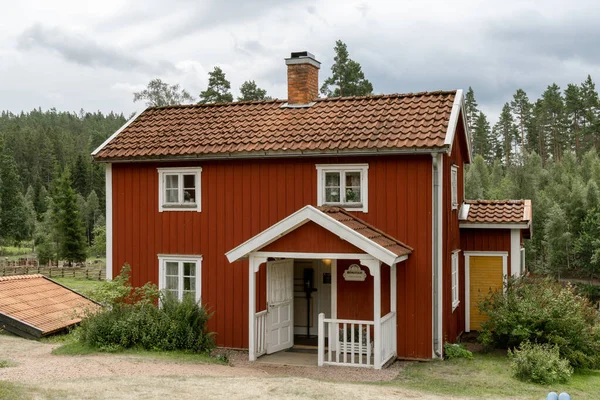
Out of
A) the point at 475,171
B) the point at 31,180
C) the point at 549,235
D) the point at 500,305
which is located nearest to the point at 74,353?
the point at 500,305

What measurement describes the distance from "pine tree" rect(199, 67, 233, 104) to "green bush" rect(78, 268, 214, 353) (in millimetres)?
35860

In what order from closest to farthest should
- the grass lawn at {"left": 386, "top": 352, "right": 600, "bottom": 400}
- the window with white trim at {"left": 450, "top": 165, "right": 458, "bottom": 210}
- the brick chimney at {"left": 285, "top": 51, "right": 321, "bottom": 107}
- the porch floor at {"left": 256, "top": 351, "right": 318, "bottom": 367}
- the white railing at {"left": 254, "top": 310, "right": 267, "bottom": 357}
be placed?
the grass lawn at {"left": 386, "top": 352, "right": 600, "bottom": 400}
the porch floor at {"left": 256, "top": 351, "right": 318, "bottom": 367}
the white railing at {"left": 254, "top": 310, "right": 267, "bottom": 357}
the window with white trim at {"left": 450, "top": 165, "right": 458, "bottom": 210}
the brick chimney at {"left": 285, "top": 51, "right": 321, "bottom": 107}

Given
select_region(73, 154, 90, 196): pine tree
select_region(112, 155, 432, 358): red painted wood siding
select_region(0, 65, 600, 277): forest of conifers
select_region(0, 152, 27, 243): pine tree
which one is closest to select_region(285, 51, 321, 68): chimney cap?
select_region(112, 155, 432, 358): red painted wood siding

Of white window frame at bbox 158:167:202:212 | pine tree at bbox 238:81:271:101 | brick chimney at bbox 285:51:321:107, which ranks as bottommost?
white window frame at bbox 158:167:202:212

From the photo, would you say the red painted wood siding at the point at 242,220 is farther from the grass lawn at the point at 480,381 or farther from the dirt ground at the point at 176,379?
the dirt ground at the point at 176,379

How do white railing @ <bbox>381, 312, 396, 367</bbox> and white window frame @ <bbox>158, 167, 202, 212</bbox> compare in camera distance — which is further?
white window frame @ <bbox>158, 167, 202, 212</bbox>

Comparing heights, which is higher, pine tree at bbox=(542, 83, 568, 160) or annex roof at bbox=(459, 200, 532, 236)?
pine tree at bbox=(542, 83, 568, 160)

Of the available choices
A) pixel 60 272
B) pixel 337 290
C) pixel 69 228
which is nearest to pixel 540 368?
pixel 337 290

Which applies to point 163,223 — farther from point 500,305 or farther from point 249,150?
point 500,305

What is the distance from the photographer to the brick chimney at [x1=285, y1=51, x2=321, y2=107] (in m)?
18.2

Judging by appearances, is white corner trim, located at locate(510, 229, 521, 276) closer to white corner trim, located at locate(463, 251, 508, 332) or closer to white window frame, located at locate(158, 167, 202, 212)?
white corner trim, located at locate(463, 251, 508, 332)

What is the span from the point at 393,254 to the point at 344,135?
355cm

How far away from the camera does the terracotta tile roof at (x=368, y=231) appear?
45.8ft

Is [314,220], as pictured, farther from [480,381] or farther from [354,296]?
[480,381]
